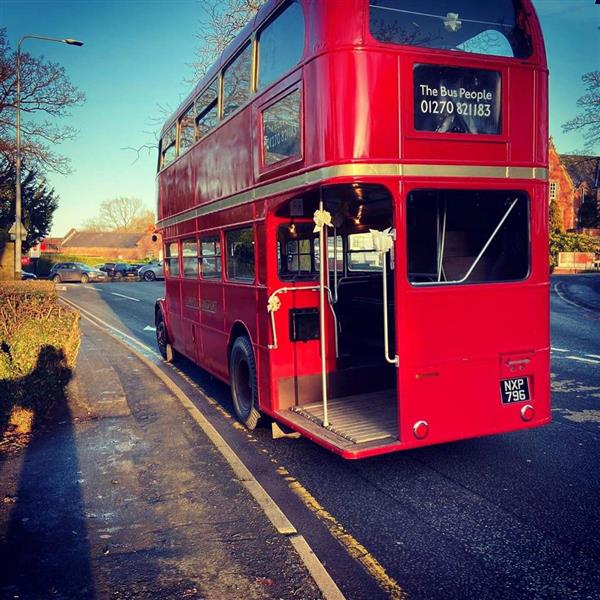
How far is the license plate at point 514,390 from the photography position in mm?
5082

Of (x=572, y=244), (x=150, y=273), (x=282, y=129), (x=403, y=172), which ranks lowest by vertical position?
(x=150, y=273)

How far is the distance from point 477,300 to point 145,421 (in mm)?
4280

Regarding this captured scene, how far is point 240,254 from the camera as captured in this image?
6.96m

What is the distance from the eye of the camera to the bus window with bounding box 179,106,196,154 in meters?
8.84

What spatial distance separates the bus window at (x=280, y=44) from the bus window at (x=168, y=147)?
413 centimetres

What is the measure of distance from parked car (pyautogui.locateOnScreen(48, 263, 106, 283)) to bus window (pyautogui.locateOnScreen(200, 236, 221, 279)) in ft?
132

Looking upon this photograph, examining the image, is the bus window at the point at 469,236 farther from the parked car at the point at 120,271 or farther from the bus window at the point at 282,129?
the parked car at the point at 120,271

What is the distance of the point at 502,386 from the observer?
5078mm

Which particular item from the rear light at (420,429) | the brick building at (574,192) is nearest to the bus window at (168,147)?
the rear light at (420,429)

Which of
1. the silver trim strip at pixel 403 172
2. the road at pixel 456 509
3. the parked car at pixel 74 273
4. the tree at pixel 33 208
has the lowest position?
the road at pixel 456 509

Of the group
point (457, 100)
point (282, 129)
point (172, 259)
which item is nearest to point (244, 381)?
point (282, 129)

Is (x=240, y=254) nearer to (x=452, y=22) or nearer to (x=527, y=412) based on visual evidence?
(x=452, y=22)

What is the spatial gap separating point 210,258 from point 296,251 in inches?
86.4

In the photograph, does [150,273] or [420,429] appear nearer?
[420,429]
